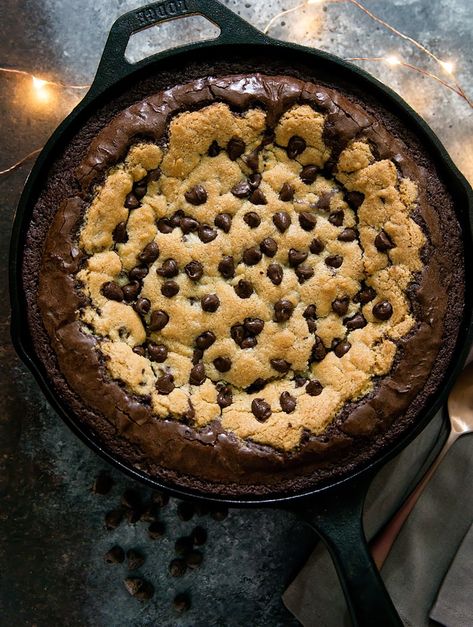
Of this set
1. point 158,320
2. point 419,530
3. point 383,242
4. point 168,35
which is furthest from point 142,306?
point 419,530

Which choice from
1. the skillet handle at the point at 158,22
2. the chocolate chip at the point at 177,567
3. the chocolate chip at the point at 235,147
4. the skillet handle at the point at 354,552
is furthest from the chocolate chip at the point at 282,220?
the chocolate chip at the point at 177,567

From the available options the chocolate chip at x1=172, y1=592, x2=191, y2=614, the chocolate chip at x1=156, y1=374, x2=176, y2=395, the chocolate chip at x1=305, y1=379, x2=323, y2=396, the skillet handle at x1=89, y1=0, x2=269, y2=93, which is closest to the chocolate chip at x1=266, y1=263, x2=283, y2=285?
the chocolate chip at x1=305, y1=379, x2=323, y2=396

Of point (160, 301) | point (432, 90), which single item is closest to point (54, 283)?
point (160, 301)

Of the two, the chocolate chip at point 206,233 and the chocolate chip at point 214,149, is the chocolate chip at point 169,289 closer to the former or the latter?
the chocolate chip at point 206,233

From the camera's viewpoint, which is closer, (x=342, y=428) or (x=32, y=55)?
(x=342, y=428)

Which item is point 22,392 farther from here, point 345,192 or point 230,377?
point 345,192

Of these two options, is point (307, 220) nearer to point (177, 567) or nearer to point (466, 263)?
point (466, 263)
